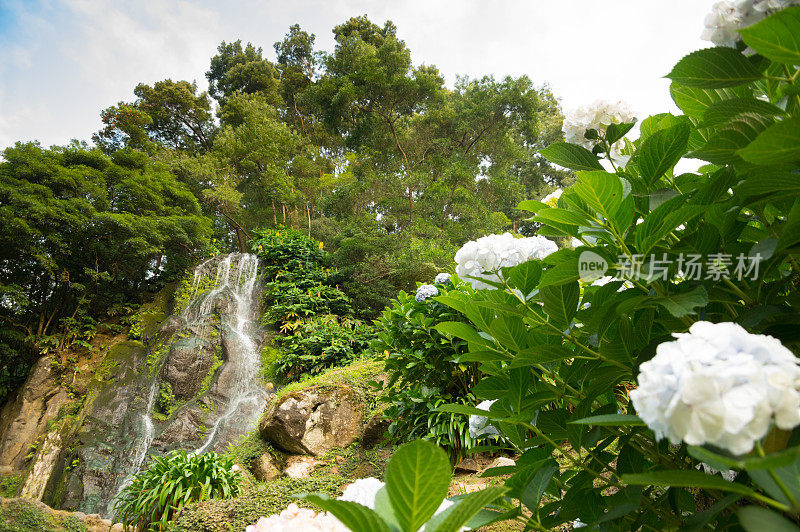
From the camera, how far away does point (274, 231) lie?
30.9 ft

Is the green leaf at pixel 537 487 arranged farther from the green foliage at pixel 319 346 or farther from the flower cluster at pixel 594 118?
the green foliage at pixel 319 346

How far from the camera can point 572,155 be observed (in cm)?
72

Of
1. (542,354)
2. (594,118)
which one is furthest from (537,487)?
(594,118)

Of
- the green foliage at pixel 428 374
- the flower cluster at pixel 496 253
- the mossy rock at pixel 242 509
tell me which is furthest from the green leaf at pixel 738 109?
the mossy rock at pixel 242 509

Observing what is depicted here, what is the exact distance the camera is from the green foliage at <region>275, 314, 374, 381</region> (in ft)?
20.4

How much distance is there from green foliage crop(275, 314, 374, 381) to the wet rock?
2309mm

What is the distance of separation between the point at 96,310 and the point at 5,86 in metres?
5.26

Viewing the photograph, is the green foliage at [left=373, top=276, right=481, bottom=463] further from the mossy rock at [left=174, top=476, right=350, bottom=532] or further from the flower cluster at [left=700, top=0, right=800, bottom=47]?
the flower cluster at [left=700, top=0, right=800, bottom=47]

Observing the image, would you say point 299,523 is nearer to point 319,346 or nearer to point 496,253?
point 496,253

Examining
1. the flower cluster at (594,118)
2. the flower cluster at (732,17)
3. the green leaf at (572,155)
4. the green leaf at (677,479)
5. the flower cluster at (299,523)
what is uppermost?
the flower cluster at (594,118)

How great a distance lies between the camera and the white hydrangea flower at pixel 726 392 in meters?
0.29

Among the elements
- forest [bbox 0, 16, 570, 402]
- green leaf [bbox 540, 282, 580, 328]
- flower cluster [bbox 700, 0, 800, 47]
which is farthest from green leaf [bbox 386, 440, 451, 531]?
forest [bbox 0, 16, 570, 402]

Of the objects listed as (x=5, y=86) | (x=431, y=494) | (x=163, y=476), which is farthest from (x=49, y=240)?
(x=431, y=494)

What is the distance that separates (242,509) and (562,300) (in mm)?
2554
